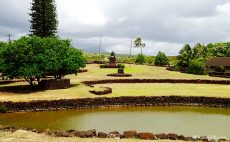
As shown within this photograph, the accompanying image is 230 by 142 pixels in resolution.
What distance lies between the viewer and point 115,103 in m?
45.6

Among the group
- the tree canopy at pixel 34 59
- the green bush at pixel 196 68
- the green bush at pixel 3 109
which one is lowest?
the green bush at pixel 3 109

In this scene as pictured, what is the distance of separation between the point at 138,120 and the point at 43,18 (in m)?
53.2

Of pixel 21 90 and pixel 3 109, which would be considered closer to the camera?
pixel 3 109

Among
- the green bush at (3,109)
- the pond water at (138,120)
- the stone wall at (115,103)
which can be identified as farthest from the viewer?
the stone wall at (115,103)

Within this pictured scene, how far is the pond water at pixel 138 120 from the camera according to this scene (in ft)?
104

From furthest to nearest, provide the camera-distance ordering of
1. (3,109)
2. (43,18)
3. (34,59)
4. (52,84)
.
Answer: (43,18) → (52,84) → (34,59) → (3,109)

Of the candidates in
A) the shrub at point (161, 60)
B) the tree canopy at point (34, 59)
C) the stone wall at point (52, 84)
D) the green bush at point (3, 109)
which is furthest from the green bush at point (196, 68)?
the green bush at point (3, 109)

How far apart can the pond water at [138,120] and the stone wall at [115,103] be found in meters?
1.39

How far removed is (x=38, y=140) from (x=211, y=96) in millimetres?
30329

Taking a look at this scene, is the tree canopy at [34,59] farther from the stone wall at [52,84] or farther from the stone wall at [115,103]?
the stone wall at [115,103]

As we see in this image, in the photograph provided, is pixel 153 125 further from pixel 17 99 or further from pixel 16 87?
pixel 16 87

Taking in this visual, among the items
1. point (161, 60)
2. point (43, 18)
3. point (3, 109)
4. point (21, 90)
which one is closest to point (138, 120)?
point (3, 109)

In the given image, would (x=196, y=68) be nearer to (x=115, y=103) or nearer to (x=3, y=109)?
(x=115, y=103)

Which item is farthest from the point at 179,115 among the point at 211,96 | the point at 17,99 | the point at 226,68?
the point at 226,68
